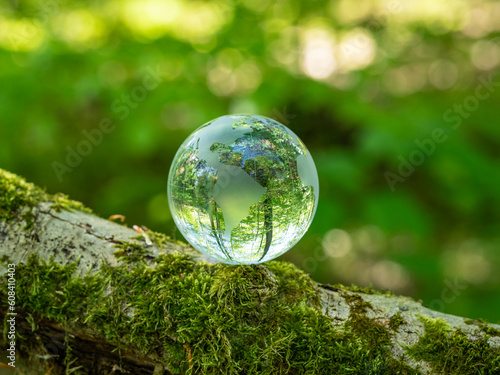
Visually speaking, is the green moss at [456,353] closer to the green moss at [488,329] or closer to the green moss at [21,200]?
the green moss at [488,329]

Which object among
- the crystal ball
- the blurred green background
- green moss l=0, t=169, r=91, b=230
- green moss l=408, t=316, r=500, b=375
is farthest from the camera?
the blurred green background

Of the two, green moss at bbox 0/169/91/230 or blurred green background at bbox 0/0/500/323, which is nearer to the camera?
green moss at bbox 0/169/91/230

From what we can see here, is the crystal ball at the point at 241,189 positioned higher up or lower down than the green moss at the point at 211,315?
Result: higher up

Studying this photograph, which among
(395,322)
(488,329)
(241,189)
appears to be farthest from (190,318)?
(488,329)

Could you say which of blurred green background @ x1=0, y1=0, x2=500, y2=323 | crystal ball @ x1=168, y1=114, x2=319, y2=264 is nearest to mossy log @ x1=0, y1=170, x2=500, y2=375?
crystal ball @ x1=168, y1=114, x2=319, y2=264

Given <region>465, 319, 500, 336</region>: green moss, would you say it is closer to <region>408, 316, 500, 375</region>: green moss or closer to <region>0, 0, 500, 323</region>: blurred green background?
<region>408, 316, 500, 375</region>: green moss

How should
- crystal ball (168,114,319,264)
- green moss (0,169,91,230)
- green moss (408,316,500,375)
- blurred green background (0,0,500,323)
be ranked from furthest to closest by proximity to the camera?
1. blurred green background (0,0,500,323)
2. green moss (0,169,91,230)
3. crystal ball (168,114,319,264)
4. green moss (408,316,500,375)

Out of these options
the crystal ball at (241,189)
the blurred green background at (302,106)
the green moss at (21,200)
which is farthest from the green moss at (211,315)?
the blurred green background at (302,106)

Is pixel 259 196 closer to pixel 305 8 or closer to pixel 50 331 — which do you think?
pixel 50 331

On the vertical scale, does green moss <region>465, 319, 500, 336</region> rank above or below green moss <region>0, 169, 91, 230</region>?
below
